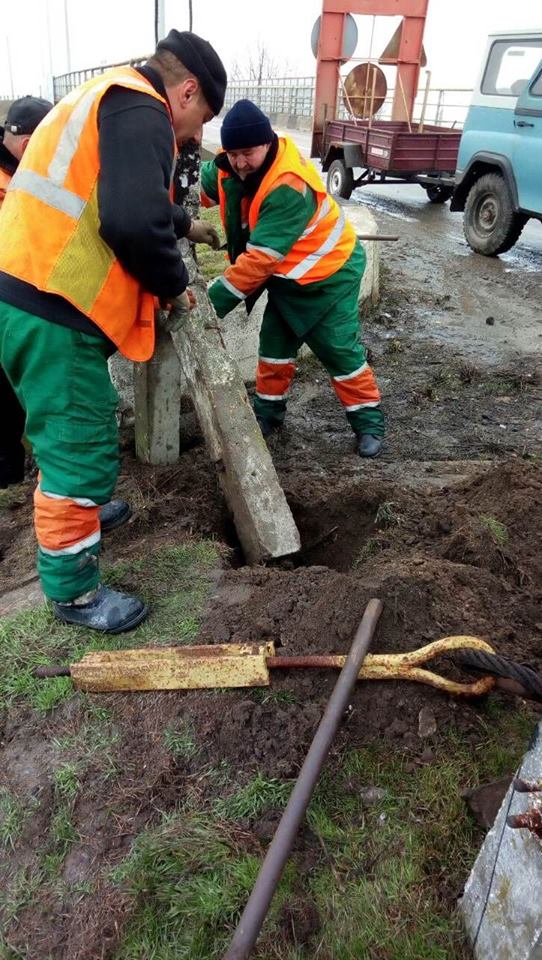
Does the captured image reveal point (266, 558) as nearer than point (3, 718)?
No

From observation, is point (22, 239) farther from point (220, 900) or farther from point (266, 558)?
point (220, 900)

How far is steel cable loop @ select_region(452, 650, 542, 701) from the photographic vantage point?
5.66 ft

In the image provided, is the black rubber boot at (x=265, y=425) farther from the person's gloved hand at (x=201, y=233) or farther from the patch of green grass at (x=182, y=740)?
the patch of green grass at (x=182, y=740)

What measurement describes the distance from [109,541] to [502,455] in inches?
97.9

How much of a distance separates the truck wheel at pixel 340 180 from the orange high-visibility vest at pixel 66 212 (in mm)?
10318

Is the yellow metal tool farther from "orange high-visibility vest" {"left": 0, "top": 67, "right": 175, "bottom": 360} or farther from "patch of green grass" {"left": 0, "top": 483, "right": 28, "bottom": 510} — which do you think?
"patch of green grass" {"left": 0, "top": 483, "right": 28, "bottom": 510}

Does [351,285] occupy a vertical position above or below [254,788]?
above

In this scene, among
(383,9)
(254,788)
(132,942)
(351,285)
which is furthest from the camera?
(383,9)

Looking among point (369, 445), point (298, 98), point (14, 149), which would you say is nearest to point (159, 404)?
point (369, 445)

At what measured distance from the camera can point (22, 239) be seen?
6.96 feet

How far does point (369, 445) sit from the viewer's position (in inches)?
168

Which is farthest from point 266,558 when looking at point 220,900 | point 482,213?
point 482,213

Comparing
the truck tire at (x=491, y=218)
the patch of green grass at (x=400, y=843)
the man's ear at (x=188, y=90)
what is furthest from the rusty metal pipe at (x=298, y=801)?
the truck tire at (x=491, y=218)

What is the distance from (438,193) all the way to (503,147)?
475cm
